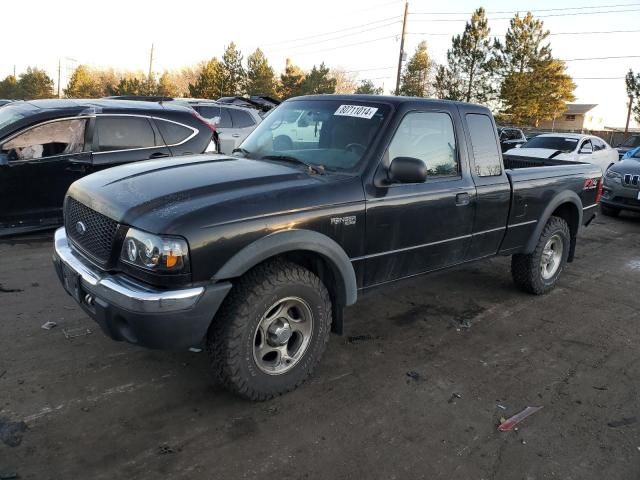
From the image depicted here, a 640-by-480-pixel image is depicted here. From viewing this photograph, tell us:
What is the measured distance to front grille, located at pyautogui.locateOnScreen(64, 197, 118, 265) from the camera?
116 inches

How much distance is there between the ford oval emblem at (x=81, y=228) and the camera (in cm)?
320

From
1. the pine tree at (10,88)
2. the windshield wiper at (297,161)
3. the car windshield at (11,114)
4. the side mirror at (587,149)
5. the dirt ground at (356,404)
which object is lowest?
the dirt ground at (356,404)

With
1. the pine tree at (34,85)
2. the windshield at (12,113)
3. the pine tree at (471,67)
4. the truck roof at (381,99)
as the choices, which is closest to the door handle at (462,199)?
the truck roof at (381,99)

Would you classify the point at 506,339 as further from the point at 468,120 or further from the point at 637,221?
the point at 637,221

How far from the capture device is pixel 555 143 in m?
14.9

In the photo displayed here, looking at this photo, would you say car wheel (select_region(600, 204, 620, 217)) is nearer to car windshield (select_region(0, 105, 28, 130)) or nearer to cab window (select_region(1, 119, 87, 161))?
cab window (select_region(1, 119, 87, 161))

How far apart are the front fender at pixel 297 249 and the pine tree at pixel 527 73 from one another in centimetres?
4159

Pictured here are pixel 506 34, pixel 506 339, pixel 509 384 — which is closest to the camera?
pixel 509 384

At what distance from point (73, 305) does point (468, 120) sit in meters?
3.74

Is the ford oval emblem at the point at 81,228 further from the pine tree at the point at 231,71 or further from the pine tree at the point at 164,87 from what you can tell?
the pine tree at the point at 164,87

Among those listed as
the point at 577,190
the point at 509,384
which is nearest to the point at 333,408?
the point at 509,384

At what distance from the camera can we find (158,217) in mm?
2723

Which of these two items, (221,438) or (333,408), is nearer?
(221,438)

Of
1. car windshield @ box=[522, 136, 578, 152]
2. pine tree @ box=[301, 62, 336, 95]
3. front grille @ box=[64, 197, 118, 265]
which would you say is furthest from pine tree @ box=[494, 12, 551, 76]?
front grille @ box=[64, 197, 118, 265]
